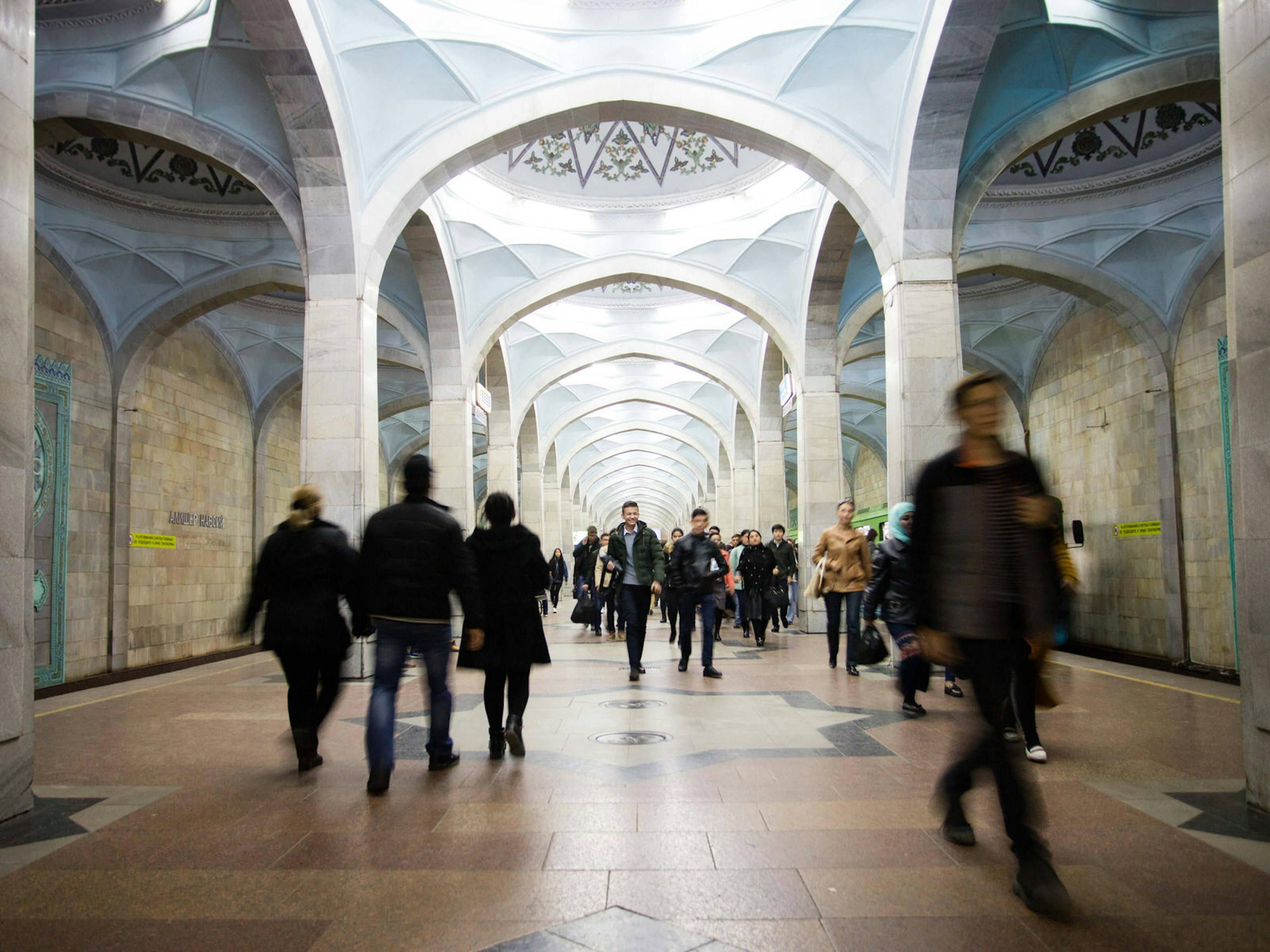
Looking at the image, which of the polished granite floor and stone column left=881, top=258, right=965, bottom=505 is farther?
stone column left=881, top=258, right=965, bottom=505

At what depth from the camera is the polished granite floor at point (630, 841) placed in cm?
264

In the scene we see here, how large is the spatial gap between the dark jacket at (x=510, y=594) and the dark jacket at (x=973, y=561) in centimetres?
237

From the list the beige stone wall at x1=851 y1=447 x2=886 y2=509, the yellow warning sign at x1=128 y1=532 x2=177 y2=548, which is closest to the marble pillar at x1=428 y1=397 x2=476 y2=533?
the yellow warning sign at x1=128 y1=532 x2=177 y2=548

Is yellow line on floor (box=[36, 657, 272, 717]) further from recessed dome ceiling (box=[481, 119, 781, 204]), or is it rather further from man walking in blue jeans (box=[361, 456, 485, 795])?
recessed dome ceiling (box=[481, 119, 781, 204])

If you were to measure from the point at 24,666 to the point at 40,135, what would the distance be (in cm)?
822

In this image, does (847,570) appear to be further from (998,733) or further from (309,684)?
(998,733)

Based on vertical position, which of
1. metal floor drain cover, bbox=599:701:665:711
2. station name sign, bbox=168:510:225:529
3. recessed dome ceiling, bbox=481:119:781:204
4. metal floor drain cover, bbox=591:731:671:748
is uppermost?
recessed dome ceiling, bbox=481:119:781:204

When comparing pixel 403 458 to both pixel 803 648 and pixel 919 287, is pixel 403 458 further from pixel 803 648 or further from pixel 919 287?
pixel 919 287

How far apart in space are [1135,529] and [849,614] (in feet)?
25.6

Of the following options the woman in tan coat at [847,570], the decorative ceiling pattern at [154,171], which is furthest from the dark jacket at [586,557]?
the decorative ceiling pattern at [154,171]

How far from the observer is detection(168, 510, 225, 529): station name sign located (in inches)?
575

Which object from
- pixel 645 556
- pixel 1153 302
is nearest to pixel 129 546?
pixel 645 556

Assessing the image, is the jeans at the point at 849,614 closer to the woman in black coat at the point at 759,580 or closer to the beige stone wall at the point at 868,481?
the woman in black coat at the point at 759,580

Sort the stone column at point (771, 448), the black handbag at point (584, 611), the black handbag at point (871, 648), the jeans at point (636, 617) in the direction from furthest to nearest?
1. the stone column at point (771, 448)
2. the black handbag at point (584, 611)
3. the jeans at point (636, 617)
4. the black handbag at point (871, 648)
